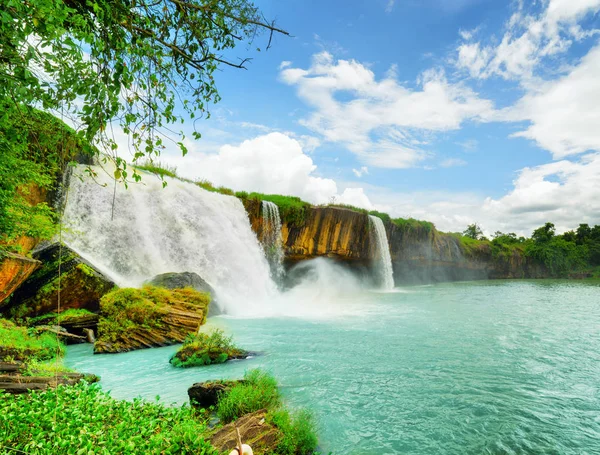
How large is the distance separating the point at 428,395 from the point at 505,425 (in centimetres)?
122

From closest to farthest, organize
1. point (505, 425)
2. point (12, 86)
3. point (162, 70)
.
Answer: point (12, 86)
point (162, 70)
point (505, 425)

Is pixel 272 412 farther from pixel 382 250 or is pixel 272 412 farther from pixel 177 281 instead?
pixel 382 250

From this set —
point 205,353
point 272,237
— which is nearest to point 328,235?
point 272,237

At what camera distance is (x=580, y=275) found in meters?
57.2

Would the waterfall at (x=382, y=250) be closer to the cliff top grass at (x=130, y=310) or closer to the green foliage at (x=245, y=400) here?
the cliff top grass at (x=130, y=310)

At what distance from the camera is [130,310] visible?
30.2ft

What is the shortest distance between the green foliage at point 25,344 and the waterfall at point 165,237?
11.3 feet

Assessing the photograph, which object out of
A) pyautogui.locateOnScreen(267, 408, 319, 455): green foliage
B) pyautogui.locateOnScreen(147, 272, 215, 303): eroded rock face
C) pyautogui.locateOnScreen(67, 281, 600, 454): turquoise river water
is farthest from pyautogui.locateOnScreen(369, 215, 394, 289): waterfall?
pyautogui.locateOnScreen(267, 408, 319, 455): green foliage

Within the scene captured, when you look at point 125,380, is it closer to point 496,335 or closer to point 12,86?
point 12,86

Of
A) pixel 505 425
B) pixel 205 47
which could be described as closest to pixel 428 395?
pixel 505 425

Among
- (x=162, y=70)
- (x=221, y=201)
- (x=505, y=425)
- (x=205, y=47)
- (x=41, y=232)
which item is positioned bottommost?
(x=505, y=425)

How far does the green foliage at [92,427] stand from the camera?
317cm

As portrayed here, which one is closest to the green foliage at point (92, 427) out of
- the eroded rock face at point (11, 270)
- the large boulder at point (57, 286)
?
the eroded rock face at point (11, 270)

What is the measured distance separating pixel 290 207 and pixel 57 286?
57.0 feet
